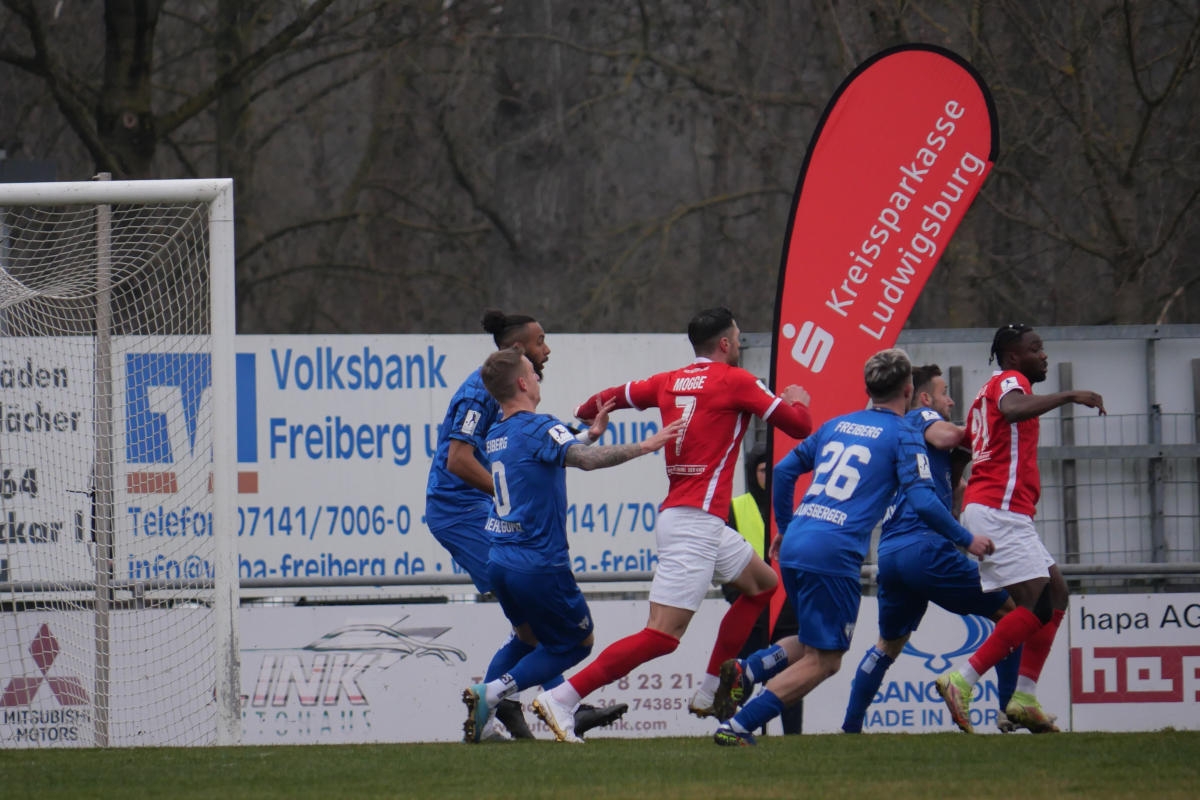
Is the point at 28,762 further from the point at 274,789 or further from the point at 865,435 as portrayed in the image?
the point at 865,435

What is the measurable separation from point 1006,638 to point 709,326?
2.29 metres

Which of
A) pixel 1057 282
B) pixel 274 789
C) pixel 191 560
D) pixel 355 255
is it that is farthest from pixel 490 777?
pixel 355 255

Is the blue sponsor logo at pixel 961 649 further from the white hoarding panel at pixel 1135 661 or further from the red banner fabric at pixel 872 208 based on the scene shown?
the red banner fabric at pixel 872 208

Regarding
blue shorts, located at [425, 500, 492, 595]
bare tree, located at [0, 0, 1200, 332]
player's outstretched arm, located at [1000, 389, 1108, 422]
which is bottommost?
blue shorts, located at [425, 500, 492, 595]

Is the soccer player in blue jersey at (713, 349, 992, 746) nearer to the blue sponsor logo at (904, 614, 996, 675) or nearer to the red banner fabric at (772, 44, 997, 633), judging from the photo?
the red banner fabric at (772, 44, 997, 633)

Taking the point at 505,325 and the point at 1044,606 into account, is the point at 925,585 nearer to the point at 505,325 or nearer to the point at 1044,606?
the point at 1044,606

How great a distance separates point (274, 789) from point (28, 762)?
1868 mm

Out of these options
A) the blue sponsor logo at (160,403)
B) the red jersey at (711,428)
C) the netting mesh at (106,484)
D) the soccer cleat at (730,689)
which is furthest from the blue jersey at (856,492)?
the blue sponsor logo at (160,403)

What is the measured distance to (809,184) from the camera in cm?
1052

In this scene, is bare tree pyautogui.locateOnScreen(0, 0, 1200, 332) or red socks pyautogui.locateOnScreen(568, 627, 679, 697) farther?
bare tree pyautogui.locateOnScreen(0, 0, 1200, 332)

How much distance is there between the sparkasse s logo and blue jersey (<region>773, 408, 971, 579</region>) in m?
2.87

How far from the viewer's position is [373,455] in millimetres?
11688

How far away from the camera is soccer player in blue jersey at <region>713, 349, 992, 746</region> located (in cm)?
732

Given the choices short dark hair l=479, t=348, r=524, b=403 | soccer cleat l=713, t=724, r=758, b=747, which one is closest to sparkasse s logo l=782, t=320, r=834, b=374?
short dark hair l=479, t=348, r=524, b=403
